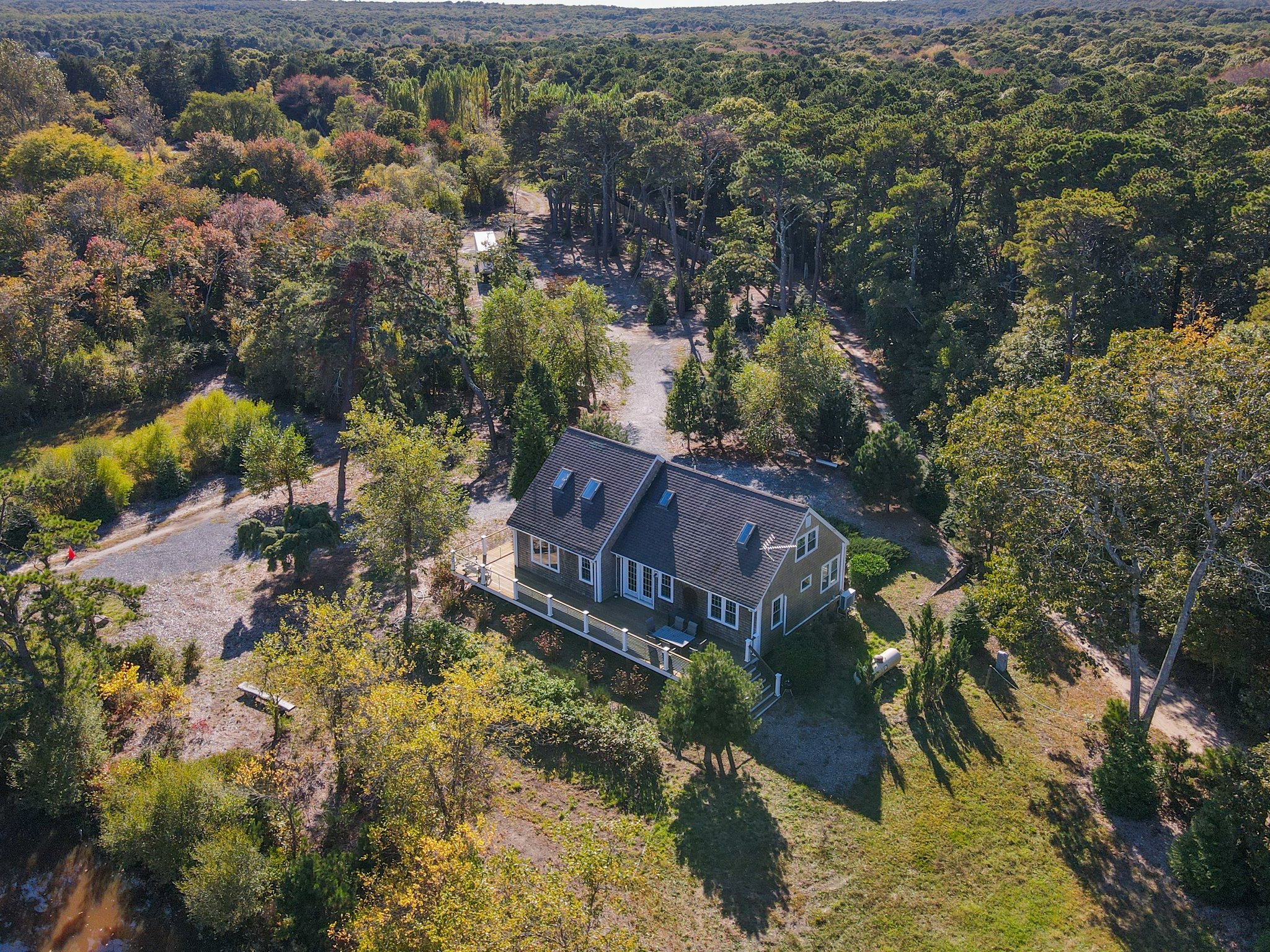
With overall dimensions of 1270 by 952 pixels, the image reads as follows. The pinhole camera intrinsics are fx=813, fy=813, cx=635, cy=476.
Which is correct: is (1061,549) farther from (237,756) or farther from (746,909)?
(237,756)

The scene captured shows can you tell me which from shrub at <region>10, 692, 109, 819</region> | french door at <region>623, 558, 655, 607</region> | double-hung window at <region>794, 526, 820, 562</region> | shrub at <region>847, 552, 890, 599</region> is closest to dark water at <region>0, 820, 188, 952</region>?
shrub at <region>10, 692, 109, 819</region>

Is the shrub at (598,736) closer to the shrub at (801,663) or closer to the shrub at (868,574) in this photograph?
the shrub at (801,663)

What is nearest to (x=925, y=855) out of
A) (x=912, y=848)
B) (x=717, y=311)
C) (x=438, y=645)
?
(x=912, y=848)

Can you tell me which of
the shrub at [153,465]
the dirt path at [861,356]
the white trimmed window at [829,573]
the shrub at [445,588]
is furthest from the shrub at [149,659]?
the dirt path at [861,356]

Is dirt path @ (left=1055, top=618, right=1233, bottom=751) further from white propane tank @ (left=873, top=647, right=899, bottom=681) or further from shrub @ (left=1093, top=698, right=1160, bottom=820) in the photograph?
white propane tank @ (left=873, top=647, right=899, bottom=681)

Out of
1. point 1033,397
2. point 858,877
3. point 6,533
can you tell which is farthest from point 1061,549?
point 6,533

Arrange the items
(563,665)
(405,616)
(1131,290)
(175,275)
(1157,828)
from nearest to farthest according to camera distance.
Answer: (1157,828), (563,665), (405,616), (1131,290), (175,275)
